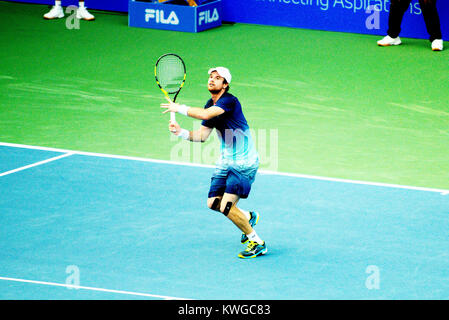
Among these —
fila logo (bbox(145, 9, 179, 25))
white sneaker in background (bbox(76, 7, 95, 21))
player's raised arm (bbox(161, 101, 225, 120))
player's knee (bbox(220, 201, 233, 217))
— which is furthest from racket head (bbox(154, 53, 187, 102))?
white sneaker in background (bbox(76, 7, 95, 21))

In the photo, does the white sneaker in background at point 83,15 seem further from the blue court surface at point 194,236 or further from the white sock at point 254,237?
the white sock at point 254,237

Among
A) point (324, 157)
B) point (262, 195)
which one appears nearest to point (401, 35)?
point (324, 157)

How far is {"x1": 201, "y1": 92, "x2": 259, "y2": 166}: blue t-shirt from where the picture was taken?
8.27m

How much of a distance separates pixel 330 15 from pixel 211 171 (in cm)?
772

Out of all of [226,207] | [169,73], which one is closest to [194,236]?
[226,207]

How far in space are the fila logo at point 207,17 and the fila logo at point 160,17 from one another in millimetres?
457

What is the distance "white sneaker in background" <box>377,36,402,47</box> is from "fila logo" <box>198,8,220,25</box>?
3.35m

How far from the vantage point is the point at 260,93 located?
45.9ft

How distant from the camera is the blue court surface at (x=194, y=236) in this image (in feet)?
25.2

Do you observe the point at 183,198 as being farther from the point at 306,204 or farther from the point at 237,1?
the point at 237,1

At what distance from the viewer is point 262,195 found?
32.8 feet

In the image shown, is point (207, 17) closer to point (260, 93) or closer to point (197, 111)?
point (260, 93)

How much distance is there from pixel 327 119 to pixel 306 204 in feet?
10.9

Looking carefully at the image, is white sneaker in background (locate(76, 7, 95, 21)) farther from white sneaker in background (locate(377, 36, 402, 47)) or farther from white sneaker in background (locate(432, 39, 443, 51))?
white sneaker in background (locate(432, 39, 443, 51))
